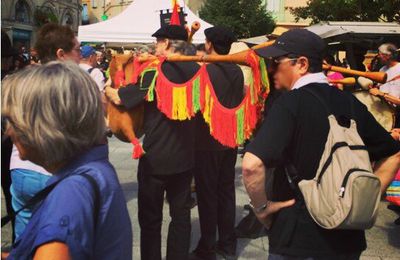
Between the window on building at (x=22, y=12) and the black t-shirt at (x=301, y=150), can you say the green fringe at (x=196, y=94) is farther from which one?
the window on building at (x=22, y=12)

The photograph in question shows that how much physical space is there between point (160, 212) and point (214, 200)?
0.67 meters

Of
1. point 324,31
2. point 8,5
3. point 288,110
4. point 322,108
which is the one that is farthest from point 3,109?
point 8,5

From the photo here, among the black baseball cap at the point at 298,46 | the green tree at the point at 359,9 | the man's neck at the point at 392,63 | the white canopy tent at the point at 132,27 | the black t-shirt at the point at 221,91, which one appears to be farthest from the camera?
the green tree at the point at 359,9

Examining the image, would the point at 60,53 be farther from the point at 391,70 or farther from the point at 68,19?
the point at 68,19

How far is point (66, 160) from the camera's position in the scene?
1404mm

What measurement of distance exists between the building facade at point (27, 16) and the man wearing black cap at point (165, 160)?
81.7ft

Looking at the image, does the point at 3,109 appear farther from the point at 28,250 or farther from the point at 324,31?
the point at 324,31

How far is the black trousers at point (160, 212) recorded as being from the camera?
3.25m

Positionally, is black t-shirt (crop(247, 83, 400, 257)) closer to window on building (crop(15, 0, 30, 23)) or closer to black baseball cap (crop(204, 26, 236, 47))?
black baseball cap (crop(204, 26, 236, 47))

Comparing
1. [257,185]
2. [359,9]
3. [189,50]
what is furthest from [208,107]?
[359,9]

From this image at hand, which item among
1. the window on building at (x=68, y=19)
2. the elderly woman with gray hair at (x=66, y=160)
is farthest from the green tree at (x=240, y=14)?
the elderly woman with gray hair at (x=66, y=160)

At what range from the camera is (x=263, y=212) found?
2.14 meters

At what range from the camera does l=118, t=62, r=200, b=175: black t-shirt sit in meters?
3.17

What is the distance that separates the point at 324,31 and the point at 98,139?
8289 millimetres
